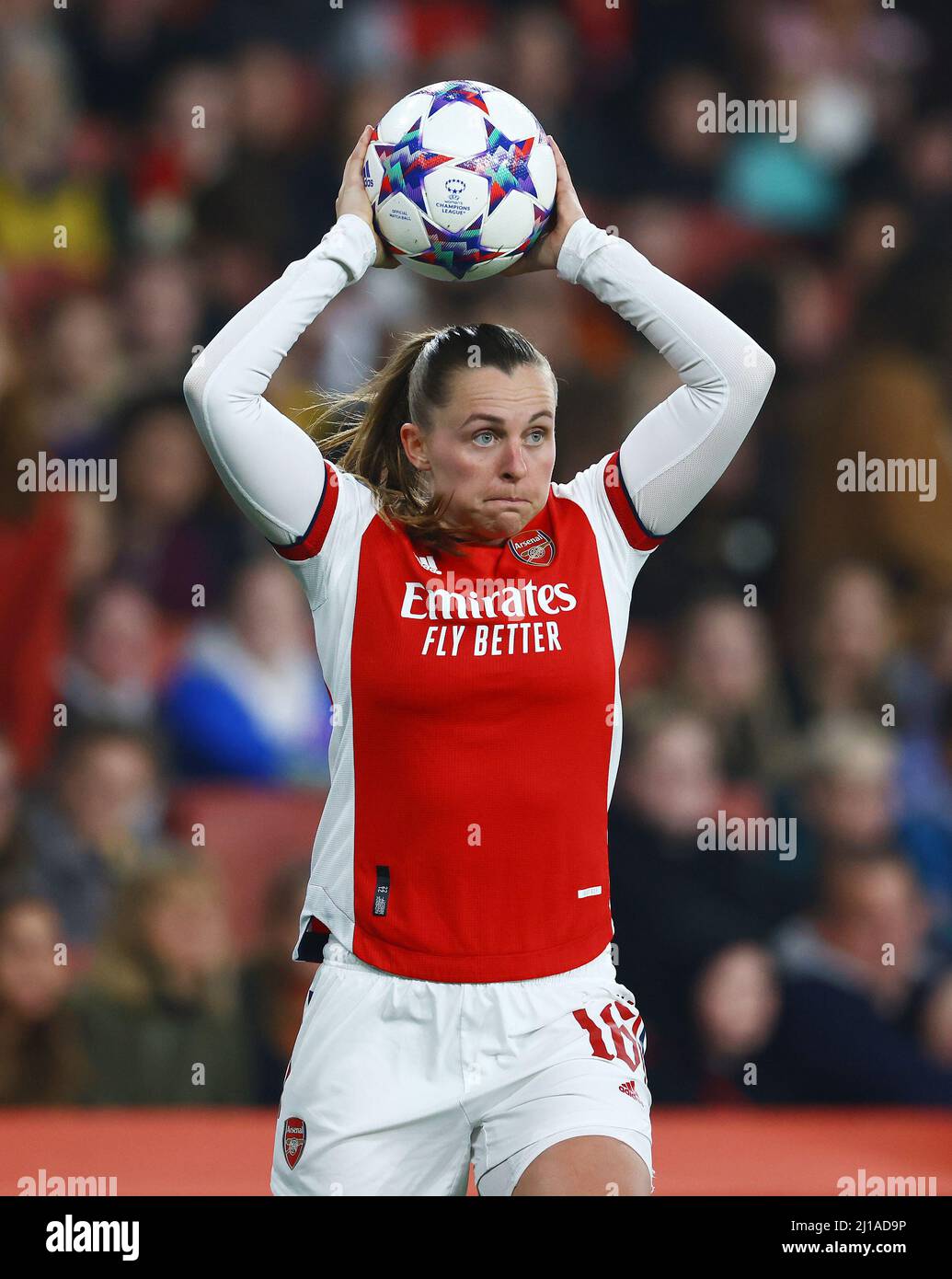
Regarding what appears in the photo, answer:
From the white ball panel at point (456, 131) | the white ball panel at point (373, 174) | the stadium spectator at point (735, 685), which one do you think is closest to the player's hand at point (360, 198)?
the white ball panel at point (373, 174)

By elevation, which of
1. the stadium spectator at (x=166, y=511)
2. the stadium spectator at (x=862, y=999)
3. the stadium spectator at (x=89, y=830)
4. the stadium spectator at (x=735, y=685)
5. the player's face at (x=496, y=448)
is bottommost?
the stadium spectator at (x=862, y=999)

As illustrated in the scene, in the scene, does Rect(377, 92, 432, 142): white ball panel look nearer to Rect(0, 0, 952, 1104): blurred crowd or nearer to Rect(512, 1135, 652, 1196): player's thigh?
Rect(0, 0, 952, 1104): blurred crowd

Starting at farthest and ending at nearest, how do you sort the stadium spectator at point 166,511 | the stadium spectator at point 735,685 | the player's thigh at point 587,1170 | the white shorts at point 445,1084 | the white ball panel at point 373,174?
the stadium spectator at point 166,511, the stadium spectator at point 735,685, the white ball panel at point 373,174, the white shorts at point 445,1084, the player's thigh at point 587,1170

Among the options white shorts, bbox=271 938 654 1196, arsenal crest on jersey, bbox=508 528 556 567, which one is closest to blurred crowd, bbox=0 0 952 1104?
arsenal crest on jersey, bbox=508 528 556 567

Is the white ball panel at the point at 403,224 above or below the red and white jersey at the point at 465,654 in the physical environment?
above

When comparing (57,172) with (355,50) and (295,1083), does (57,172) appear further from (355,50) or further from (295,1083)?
(295,1083)

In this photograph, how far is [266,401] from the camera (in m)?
2.79

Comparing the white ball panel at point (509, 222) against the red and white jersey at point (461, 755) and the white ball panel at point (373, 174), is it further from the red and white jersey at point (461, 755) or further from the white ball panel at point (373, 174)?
the red and white jersey at point (461, 755)

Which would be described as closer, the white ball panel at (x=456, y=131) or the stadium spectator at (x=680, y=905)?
the white ball panel at (x=456, y=131)

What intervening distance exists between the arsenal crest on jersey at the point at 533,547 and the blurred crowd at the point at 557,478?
1.10m

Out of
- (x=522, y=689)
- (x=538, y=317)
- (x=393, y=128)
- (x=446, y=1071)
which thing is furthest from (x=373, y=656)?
(x=538, y=317)

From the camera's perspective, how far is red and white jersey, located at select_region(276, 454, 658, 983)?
2715mm

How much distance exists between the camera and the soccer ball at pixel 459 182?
287cm

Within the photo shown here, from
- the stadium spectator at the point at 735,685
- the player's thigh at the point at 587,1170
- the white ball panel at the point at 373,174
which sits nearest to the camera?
the player's thigh at the point at 587,1170
